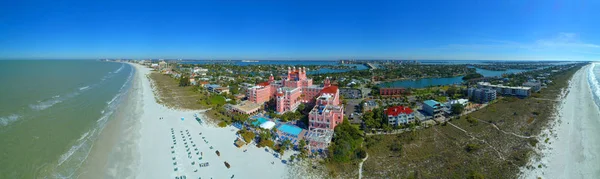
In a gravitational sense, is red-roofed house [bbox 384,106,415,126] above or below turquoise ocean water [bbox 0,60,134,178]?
above

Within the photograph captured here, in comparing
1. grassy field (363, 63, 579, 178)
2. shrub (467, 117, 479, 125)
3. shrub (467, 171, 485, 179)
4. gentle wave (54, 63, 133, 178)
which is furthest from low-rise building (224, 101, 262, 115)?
shrub (467, 117, 479, 125)

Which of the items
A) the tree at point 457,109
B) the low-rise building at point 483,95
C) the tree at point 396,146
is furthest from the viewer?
the low-rise building at point 483,95

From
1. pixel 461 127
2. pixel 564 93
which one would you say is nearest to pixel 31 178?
pixel 461 127

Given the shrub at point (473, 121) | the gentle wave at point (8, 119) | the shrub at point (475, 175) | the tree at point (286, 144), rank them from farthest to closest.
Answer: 1. the shrub at point (473, 121)
2. the gentle wave at point (8, 119)
3. the tree at point (286, 144)
4. the shrub at point (475, 175)

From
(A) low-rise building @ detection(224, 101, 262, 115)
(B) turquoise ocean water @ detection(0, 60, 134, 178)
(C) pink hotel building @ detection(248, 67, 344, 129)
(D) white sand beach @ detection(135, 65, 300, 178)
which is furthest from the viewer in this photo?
(A) low-rise building @ detection(224, 101, 262, 115)

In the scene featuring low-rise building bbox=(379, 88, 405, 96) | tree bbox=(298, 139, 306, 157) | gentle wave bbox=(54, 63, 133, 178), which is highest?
low-rise building bbox=(379, 88, 405, 96)

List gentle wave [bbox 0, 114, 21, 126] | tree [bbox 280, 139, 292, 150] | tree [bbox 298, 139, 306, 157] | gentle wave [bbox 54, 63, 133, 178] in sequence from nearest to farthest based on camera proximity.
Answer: gentle wave [bbox 54, 63, 133, 178] → tree [bbox 298, 139, 306, 157] → tree [bbox 280, 139, 292, 150] → gentle wave [bbox 0, 114, 21, 126]

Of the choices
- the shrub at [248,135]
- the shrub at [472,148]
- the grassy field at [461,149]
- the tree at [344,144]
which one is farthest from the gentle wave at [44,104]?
the shrub at [472,148]

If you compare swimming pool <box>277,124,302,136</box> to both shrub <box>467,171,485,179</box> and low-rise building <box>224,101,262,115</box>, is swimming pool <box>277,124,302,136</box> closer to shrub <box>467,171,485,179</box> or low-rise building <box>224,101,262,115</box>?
low-rise building <box>224,101,262,115</box>

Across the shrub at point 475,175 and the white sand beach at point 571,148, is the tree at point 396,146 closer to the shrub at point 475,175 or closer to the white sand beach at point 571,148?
the shrub at point 475,175
